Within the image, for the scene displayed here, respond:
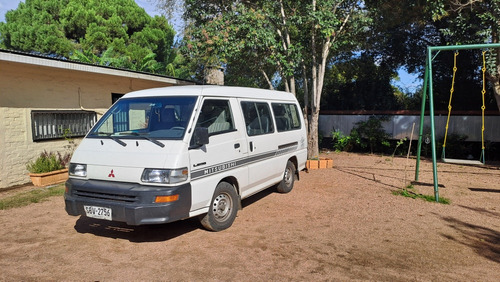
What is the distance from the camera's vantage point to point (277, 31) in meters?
11.1

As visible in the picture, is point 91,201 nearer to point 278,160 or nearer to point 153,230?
point 153,230

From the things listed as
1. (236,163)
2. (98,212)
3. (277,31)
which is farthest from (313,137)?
(98,212)

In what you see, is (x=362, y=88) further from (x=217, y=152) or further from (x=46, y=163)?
(x=46, y=163)

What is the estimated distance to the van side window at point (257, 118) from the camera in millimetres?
5941

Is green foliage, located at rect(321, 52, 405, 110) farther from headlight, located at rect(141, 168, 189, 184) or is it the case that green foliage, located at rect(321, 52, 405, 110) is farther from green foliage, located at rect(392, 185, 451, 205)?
headlight, located at rect(141, 168, 189, 184)

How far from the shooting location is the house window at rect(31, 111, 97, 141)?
28.5ft

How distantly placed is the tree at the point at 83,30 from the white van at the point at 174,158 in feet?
47.7

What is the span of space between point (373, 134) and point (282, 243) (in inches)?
400

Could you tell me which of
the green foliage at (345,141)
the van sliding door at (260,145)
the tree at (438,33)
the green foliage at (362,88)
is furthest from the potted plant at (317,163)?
the green foliage at (362,88)

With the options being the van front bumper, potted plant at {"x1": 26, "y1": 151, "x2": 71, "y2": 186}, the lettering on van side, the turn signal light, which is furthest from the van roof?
potted plant at {"x1": 26, "y1": 151, "x2": 71, "y2": 186}

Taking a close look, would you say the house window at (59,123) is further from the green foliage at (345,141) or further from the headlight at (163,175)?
the green foliage at (345,141)

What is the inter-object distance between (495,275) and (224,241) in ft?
10.6

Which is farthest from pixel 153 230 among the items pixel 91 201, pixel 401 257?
pixel 401 257

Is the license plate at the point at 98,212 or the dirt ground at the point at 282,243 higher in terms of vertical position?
the license plate at the point at 98,212
